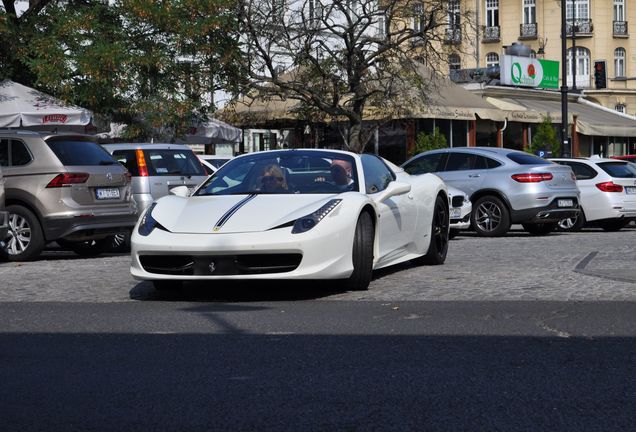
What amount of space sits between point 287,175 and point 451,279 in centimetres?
195

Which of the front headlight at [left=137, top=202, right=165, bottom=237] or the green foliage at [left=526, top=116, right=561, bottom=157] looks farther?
the green foliage at [left=526, top=116, right=561, bottom=157]

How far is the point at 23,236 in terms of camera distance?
14.4 meters

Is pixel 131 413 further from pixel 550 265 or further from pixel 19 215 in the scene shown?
pixel 19 215

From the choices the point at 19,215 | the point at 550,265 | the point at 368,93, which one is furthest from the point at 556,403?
the point at 368,93

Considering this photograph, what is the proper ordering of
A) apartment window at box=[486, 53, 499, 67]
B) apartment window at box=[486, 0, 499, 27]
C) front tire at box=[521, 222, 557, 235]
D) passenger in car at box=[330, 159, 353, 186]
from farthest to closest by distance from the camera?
apartment window at box=[486, 53, 499, 67]
apartment window at box=[486, 0, 499, 27]
front tire at box=[521, 222, 557, 235]
passenger in car at box=[330, 159, 353, 186]

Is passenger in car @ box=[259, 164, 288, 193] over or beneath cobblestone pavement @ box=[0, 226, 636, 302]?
over

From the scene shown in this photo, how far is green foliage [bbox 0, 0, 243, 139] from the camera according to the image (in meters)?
24.7

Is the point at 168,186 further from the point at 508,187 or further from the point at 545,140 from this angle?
the point at 545,140

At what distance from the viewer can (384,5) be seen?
96.5 feet

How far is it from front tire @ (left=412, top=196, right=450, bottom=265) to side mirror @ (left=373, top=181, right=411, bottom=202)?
62.3 inches

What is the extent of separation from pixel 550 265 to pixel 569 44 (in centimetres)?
6743

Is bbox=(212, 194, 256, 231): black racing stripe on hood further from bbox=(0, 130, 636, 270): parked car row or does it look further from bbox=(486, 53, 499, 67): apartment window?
bbox=(486, 53, 499, 67): apartment window

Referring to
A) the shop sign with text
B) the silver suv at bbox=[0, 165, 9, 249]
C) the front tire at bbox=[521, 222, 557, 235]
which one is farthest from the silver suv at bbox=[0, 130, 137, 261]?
the shop sign with text

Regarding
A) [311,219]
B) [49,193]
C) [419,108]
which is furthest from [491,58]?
[311,219]
